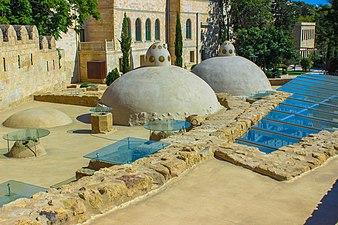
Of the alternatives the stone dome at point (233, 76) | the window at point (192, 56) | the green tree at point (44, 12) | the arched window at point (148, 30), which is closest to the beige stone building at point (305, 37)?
the window at point (192, 56)

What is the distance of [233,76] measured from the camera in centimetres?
2527

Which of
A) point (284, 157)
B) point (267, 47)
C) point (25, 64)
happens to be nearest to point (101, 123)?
point (25, 64)

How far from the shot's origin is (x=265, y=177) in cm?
853

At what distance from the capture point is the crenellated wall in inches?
883

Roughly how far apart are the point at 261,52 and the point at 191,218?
36633mm

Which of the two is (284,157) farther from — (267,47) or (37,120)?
(267,47)

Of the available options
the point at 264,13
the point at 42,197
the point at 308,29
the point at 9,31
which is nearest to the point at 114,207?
the point at 42,197

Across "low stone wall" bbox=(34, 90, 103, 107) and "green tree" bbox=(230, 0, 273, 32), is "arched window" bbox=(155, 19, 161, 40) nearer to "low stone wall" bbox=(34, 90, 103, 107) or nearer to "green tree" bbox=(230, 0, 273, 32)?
"green tree" bbox=(230, 0, 273, 32)

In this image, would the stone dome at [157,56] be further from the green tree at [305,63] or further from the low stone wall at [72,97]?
the green tree at [305,63]

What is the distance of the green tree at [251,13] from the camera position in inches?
2063

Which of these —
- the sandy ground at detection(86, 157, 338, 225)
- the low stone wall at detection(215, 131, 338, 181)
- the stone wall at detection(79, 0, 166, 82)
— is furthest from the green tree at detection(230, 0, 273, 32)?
the sandy ground at detection(86, 157, 338, 225)

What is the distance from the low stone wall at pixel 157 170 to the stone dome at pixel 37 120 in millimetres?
8695

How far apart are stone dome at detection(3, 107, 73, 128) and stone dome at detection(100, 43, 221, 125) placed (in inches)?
87.3

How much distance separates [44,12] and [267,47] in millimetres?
22582
